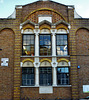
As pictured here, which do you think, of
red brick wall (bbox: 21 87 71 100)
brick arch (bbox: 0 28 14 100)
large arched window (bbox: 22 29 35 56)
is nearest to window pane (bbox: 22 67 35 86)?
red brick wall (bbox: 21 87 71 100)

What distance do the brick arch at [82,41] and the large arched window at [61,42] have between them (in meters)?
1.18

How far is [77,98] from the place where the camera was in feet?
50.9

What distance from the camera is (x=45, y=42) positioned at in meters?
16.7

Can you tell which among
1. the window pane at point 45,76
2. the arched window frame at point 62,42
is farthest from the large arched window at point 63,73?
the arched window frame at point 62,42

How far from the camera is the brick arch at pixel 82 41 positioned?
16406 millimetres

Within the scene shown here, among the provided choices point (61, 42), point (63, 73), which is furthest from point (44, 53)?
point (63, 73)

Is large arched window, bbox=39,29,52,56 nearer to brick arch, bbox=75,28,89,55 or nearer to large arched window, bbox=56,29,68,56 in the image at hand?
large arched window, bbox=56,29,68,56

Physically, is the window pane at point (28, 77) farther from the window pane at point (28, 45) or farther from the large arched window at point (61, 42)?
the large arched window at point (61, 42)

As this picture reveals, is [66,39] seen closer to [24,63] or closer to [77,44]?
[77,44]

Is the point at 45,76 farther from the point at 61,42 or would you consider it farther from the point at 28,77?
the point at 61,42

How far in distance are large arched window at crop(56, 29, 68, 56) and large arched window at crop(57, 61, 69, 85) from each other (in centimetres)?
114

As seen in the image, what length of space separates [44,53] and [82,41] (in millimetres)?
4172

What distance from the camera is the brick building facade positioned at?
51.2 feet

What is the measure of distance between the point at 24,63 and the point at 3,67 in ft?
7.03
